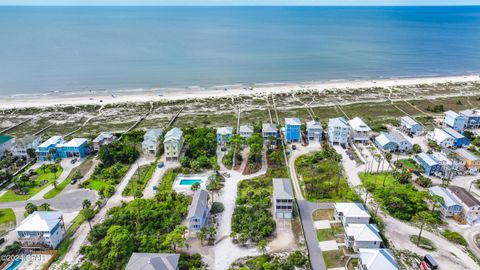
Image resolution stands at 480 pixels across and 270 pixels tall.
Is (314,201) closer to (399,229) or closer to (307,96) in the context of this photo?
(399,229)

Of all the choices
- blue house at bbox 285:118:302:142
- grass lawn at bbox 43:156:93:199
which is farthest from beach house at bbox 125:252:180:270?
blue house at bbox 285:118:302:142

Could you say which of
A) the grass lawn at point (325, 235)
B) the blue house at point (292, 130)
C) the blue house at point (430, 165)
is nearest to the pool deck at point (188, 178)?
the grass lawn at point (325, 235)

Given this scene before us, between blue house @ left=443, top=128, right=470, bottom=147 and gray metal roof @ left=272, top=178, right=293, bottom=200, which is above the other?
blue house @ left=443, top=128, right=470, bottom=147

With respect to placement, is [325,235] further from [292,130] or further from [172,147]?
A: [172,147]

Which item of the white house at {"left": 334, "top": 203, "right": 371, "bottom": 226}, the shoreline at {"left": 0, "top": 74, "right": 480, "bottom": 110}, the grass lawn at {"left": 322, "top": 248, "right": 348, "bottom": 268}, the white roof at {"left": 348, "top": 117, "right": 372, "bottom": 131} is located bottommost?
the grass lawn at {"left": 322, "top": 248, "right": 348, "bottom": 268}

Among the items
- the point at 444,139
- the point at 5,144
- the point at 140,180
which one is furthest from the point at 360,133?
the point at 5,144

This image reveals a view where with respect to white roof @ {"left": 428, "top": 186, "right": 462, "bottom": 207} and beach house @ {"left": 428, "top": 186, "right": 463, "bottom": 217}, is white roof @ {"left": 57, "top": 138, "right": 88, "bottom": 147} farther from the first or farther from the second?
beach house @ {"left": 428, "top": 186, "right": 463, "bottom": 217}
